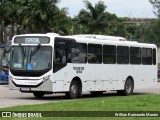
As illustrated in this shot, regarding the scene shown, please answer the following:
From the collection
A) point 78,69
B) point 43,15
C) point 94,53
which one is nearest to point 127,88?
point 94,53

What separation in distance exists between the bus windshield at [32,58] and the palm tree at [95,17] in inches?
1754

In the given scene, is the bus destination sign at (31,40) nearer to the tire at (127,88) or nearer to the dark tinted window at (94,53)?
the dark tinted window at (94,53)

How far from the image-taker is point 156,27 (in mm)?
77438

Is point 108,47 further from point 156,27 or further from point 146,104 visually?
point 156,27

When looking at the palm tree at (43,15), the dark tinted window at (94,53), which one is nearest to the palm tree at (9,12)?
the palm tree at (43,15)

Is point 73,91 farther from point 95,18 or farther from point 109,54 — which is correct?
point 95,18

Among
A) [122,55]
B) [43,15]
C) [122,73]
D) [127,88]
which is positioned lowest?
[127,88]

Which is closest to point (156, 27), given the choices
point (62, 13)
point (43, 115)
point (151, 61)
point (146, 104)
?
point (62, 13)

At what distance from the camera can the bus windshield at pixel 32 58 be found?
22.3 m

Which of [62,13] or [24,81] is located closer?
[24,81]

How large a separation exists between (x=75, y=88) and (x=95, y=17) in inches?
1766

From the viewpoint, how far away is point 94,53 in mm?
25203

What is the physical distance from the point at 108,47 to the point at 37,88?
5.44 meters

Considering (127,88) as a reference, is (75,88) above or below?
above
